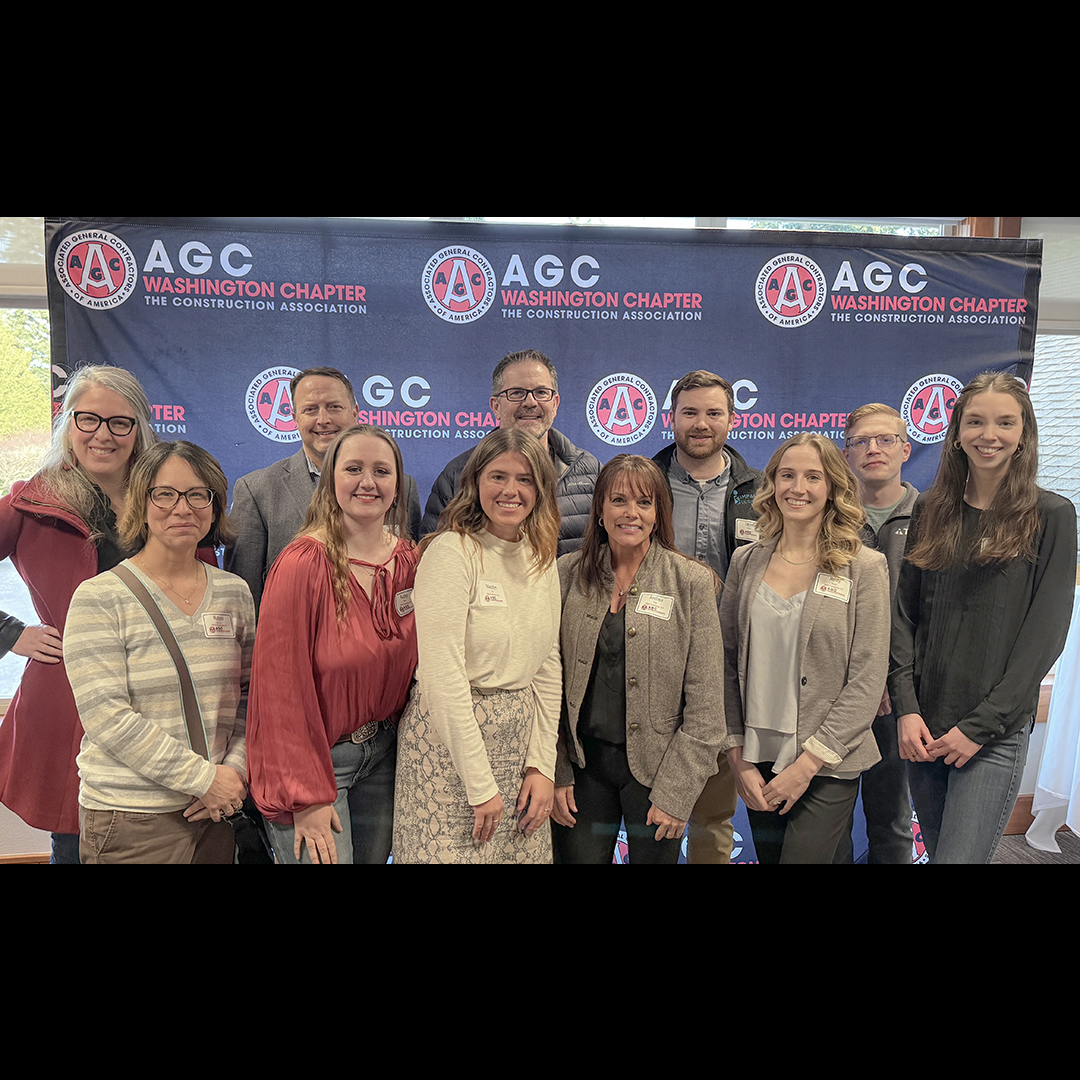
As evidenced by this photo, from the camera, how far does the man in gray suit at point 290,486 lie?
260 centimetres

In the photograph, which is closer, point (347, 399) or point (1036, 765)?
point (347, 399)

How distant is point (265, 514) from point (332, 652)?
658mm

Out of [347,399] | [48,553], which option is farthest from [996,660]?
[48,553]

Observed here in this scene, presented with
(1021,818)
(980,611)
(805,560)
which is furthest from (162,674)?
(1021,818)

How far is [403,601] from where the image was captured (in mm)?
2336

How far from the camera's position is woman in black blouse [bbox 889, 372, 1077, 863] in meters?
2.63

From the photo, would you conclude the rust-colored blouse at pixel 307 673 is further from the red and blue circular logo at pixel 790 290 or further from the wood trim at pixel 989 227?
the wood trim at pixel 989 227

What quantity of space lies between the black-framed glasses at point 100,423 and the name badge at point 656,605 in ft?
5.94

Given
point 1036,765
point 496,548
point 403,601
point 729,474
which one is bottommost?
point 1036,765

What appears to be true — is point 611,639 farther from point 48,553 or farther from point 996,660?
point 48,553

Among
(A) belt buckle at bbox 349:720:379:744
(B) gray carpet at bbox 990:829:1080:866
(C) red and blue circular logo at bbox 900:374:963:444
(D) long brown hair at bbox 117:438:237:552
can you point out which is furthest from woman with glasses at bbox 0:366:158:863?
(B) gray carpet at bbox 990:829:1080:866

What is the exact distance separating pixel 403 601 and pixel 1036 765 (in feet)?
10.3

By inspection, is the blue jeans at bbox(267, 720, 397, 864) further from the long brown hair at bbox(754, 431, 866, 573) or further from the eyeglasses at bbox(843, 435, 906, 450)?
the eyeglasses at bbox(843, 435, 906, 450)

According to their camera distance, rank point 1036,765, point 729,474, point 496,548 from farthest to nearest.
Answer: point 1036,765 → point 729,474 → point 496,548
